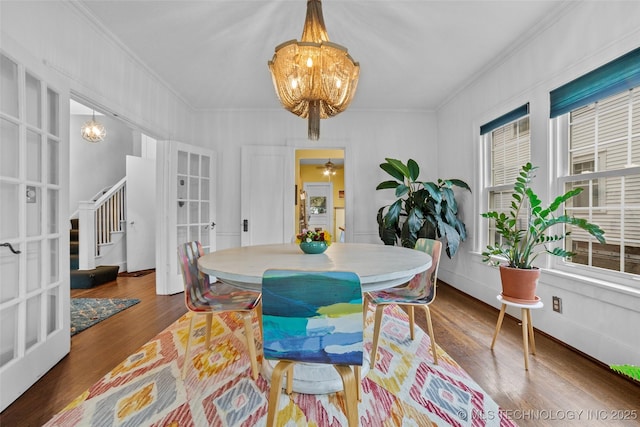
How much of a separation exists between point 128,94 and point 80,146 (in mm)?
4801

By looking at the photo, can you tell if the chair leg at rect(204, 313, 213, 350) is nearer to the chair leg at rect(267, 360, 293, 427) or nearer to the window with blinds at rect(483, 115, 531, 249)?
the chair leg at rect(267, 360, 293, 427)

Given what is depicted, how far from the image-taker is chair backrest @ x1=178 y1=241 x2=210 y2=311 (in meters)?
1.83

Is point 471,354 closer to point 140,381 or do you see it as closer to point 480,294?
point 480,294

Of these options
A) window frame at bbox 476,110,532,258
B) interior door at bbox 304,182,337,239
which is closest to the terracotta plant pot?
window frame at bbox 476,110,532,258

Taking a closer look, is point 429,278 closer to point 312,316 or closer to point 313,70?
point 312,316

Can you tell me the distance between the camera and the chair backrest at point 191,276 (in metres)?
1.83

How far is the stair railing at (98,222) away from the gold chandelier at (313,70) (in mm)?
4321

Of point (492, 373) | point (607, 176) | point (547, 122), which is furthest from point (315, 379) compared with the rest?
point (547, 122)

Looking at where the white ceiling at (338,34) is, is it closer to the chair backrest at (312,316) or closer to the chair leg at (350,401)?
the chair backrest at (312,316)

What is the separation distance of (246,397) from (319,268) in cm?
86

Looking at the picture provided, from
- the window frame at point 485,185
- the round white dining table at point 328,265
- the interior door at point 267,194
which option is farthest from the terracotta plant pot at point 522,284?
the interior door at point 267,194

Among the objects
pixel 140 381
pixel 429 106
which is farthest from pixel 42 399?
pixel 429 106

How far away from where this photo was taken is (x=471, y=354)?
213cm

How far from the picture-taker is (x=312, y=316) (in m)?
1.08
